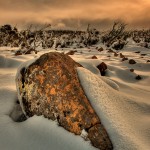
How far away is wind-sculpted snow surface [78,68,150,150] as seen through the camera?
1837mm

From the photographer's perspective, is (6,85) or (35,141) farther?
(6,85)

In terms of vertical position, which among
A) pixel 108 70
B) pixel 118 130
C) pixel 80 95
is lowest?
pixel 108 70

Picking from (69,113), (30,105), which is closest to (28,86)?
(30,105)

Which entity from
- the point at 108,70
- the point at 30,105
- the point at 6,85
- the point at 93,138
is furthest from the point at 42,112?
the point at 108,70

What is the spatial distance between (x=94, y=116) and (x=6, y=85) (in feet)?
3.96

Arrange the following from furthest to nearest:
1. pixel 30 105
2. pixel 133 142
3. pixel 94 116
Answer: pixel 30 105 → pixel 94 116 → pixel 133 142

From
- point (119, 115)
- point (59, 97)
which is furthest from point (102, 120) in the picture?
point (59, 97)

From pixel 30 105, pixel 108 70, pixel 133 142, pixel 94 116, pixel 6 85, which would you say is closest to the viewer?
pixel 133 142

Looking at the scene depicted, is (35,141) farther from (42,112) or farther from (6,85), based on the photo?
(6,85)

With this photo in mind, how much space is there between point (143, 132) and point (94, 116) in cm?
37

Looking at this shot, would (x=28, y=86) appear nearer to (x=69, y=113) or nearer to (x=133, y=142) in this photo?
(x=69, y=113)

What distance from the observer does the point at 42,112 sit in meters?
2.06

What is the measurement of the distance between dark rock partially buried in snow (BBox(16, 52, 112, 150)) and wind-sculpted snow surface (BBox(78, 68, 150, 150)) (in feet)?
0.16

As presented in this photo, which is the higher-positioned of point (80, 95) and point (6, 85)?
point (80, 95)
